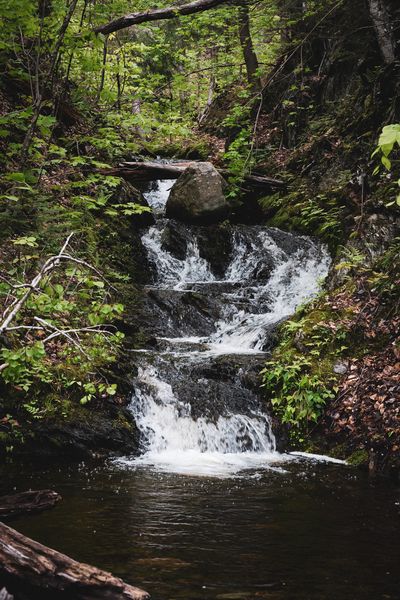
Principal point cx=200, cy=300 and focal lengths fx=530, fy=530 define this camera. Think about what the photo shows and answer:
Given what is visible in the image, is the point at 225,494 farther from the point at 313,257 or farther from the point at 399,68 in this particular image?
the point at 399,68

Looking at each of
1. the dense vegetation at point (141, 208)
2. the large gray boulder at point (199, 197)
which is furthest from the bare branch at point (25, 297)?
the large gray boulder at point (199, 197)

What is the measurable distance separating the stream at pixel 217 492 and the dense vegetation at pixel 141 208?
65 cm

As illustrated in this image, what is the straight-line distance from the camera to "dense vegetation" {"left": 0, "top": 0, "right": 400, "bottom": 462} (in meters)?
7.18

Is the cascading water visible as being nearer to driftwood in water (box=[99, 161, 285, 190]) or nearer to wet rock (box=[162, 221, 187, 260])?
wet rock (box=[162, 221, 187, 260])

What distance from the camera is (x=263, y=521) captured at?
516 centimetres

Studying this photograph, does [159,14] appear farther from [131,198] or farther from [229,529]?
[229,529]

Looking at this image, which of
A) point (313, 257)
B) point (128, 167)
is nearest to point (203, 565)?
point (313, 257)

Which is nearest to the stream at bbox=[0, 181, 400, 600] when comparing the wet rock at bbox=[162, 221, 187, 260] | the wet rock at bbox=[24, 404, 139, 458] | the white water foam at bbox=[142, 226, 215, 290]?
the wet rock at bbox=[24, 404, 139, 458]

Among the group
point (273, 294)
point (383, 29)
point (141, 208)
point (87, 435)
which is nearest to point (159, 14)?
point (141, 208)

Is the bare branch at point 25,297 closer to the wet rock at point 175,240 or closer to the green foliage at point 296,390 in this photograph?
the green foliage at point 296,390

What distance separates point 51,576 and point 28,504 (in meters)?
1.13

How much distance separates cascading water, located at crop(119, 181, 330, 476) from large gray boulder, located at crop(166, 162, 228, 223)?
463 mm

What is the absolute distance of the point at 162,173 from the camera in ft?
51.2

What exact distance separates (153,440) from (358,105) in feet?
34.7
